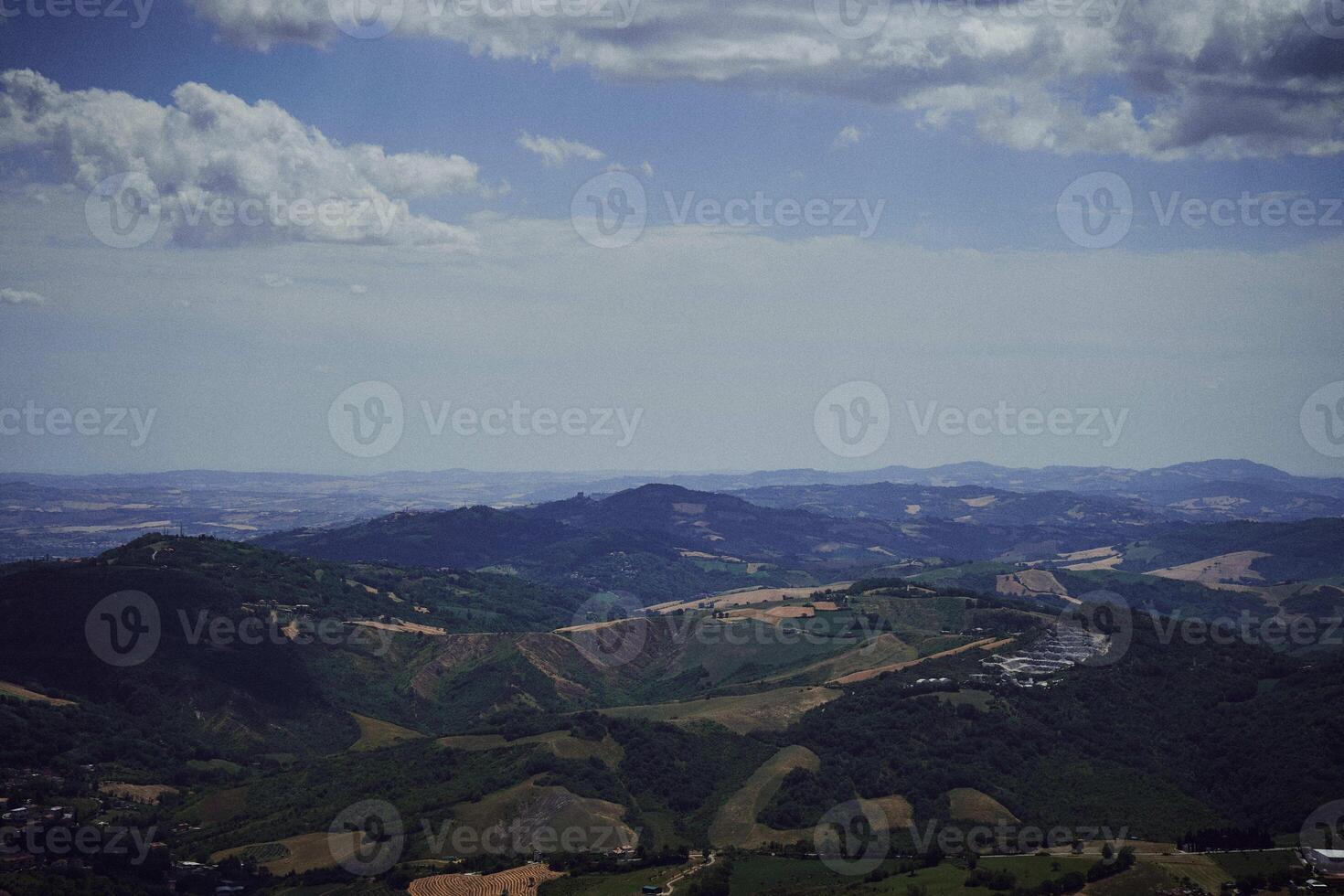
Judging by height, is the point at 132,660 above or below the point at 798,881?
above

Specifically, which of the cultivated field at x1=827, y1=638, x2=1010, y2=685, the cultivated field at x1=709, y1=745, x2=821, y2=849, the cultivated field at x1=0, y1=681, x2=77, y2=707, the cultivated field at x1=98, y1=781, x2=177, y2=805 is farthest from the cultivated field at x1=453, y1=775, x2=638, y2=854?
the cultivated field at x1=0, y1=681, x2=77, y2=707

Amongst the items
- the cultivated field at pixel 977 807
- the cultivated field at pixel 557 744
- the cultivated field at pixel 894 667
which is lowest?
the cultivated field at pixel 977 807

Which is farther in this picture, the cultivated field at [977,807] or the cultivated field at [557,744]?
the cultivated field at [557,744]

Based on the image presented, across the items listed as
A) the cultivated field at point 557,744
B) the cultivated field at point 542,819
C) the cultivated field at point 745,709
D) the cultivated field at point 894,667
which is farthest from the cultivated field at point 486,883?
the cultivated field at point 894,667

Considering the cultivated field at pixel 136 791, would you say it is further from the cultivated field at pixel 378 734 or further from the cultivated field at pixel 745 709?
the cultivated field at pixel 745 709

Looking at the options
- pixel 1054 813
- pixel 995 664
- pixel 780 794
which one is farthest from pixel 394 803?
pixel 995 664

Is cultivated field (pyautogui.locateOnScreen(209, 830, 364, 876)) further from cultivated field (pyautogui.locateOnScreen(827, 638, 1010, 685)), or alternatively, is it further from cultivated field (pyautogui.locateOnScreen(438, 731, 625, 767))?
cultivated field (pyautogui.locateOnScreen(827, 638, 1010, 685))

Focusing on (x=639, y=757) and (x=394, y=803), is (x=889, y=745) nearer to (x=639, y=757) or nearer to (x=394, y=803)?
(x=639, y=757)

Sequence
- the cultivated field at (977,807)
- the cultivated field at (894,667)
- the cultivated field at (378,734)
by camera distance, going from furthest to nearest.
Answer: the cultivated field at (894,667)
the cultivated field at (378,734)
the cultivated field at (977,807)
